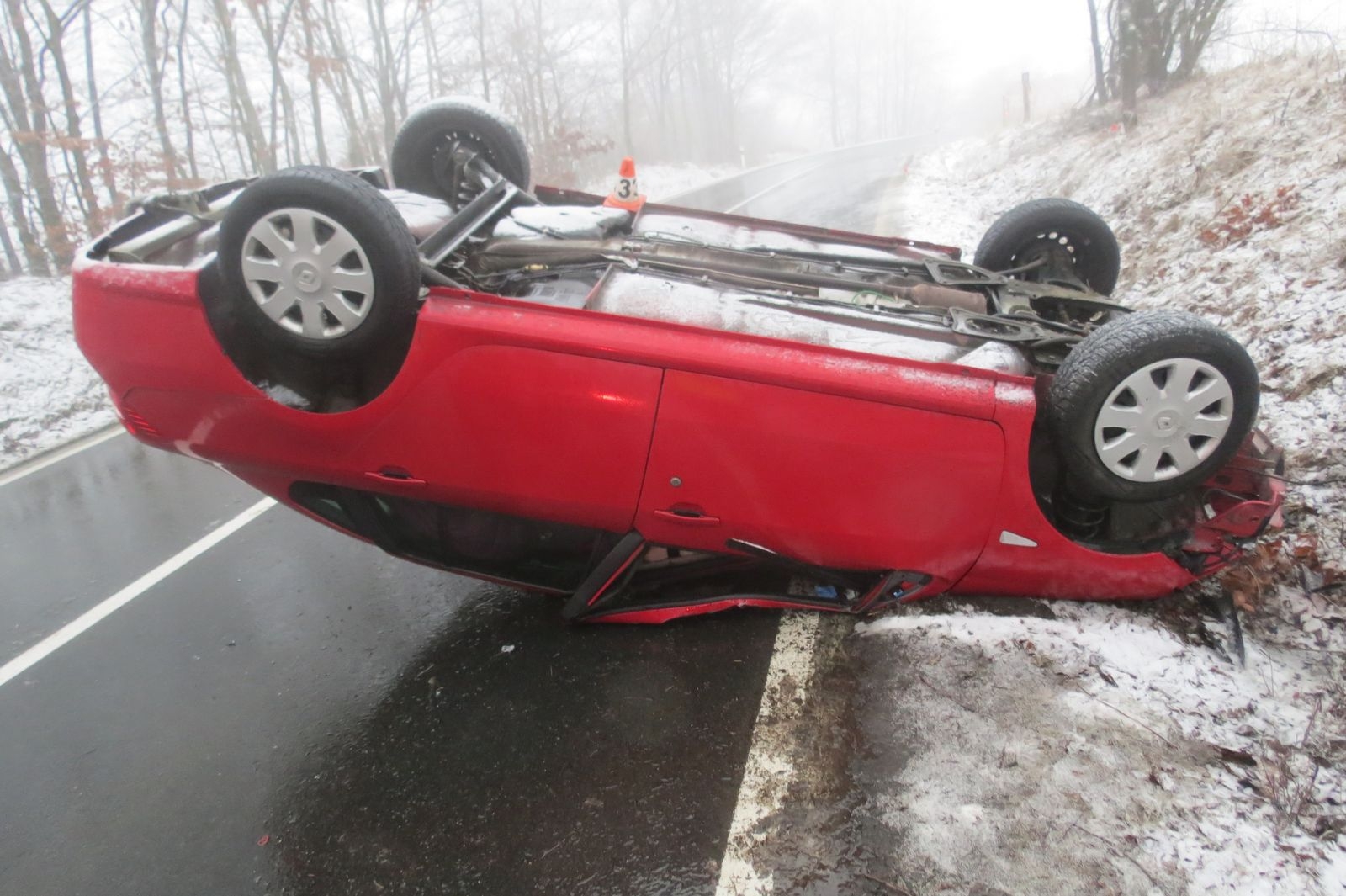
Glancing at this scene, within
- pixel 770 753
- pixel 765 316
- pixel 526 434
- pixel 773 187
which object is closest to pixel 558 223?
pixel 765 316

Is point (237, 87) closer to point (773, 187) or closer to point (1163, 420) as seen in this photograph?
point (773, 187)

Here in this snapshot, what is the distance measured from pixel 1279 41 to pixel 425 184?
10015 mm

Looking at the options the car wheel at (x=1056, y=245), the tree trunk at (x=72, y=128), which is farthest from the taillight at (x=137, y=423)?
the tree trunk at (x=72, y=128)

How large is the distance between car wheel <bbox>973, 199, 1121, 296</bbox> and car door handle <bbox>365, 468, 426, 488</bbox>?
336cm

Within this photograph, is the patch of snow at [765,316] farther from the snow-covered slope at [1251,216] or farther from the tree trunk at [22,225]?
the tree trunk at [22,225]

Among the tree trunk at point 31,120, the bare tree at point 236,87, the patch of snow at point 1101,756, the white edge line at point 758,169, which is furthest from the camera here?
the white edge line at point 758,169

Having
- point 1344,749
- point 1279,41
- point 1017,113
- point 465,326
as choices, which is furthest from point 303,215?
point 1017,113

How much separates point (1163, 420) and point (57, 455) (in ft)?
21.0

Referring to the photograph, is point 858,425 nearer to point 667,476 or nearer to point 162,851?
point 667,476

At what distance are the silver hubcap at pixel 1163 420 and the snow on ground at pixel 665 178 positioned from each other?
1740 cm

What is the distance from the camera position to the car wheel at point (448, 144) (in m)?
4.43

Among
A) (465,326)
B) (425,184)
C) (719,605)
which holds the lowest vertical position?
(719,605)

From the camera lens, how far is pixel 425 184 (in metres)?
4.62

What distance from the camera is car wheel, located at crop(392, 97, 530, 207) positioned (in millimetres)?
4434
